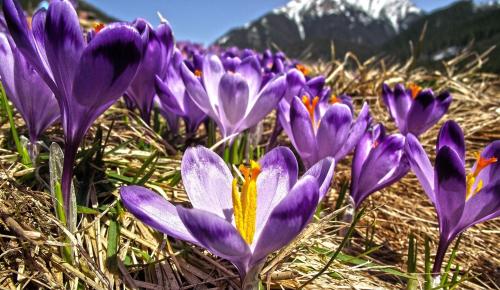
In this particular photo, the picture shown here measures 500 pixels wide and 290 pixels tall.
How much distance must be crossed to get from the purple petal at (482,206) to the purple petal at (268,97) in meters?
0.66

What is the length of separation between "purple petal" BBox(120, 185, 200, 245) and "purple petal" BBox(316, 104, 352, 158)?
644mm

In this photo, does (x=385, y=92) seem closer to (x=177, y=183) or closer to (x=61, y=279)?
(x=177, y=183)

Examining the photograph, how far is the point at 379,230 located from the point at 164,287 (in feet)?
3.24

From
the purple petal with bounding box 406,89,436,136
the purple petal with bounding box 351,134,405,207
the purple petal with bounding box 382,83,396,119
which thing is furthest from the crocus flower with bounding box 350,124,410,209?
the purple petal with bounding box 382,83,396,119

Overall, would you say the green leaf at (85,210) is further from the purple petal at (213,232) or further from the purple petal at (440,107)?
the purple petal at (440,107)

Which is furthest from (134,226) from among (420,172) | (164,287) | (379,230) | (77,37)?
(379,230)

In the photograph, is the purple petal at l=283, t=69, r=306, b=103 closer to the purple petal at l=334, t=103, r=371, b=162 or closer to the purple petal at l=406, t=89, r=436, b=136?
the purple petal at l=334, t=103, r=371, b=162

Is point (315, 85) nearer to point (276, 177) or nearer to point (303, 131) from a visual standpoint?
point (303, 131)

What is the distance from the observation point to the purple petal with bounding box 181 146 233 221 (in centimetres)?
114

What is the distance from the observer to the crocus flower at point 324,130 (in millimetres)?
1496

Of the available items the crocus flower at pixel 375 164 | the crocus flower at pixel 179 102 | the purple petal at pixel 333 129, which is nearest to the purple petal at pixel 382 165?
the crocus flower at pixel 375 164

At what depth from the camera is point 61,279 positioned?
1.09 metres

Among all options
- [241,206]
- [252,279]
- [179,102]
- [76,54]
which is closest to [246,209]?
[241,206]

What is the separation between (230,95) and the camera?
62.6 inches
